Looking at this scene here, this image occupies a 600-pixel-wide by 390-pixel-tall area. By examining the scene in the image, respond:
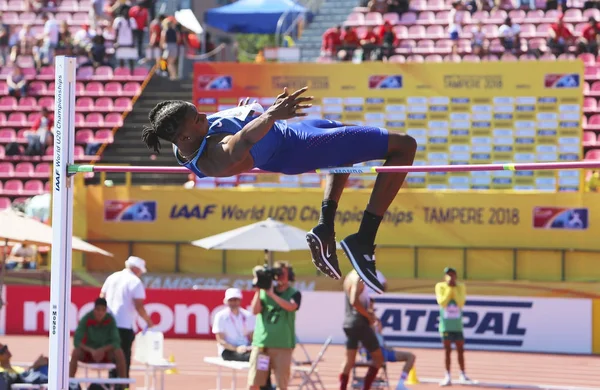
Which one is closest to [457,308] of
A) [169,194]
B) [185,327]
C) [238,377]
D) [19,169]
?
[238,377]

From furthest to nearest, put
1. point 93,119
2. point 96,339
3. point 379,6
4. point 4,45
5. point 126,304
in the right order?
point 4,45 < point 379,6 < point 93,119 < point 126,304 < point 96,339

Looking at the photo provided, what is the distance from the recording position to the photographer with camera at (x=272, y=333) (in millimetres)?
11055

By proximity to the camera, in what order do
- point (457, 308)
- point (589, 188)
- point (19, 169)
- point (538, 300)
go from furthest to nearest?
point (19, 169) < point (589, 188) < point (538, 300) < point (457, 308)

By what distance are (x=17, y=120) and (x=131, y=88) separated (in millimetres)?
2189

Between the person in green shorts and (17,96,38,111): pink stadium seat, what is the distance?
11406 millimetres

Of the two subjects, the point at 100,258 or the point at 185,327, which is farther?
the point at 100,258

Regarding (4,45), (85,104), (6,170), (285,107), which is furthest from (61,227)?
(4,45)

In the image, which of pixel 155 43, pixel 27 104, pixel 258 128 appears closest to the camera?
pixel 258 128

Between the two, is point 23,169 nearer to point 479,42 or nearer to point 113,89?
point 113,89

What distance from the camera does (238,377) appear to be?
14656 millimetres

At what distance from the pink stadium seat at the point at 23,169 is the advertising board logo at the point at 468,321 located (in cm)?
756

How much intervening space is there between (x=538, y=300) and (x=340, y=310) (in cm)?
278

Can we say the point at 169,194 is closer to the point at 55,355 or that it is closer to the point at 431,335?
the point at 431,335

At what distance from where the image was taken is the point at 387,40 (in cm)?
2141
